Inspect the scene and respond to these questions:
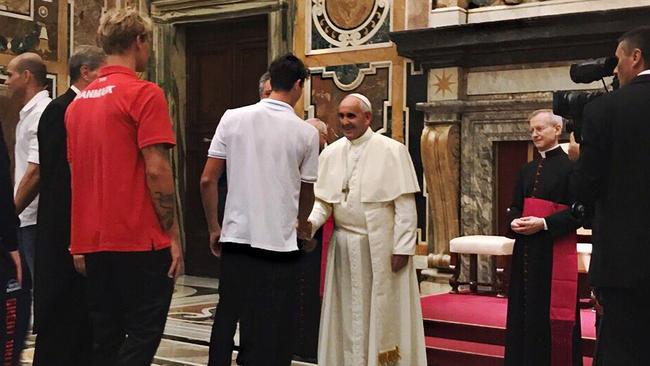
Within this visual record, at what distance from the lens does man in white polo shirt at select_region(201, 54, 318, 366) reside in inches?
126

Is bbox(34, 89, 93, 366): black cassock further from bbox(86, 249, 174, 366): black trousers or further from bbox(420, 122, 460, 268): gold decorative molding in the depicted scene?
bbox(420, 122, 460, 268): gold decorative molding

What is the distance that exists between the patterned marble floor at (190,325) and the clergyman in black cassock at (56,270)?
4.27ft

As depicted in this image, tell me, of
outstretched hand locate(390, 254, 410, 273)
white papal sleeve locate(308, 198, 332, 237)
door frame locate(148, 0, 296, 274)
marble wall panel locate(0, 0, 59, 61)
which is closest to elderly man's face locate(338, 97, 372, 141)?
white papal sleeve locate(308, 198, 332, 237)

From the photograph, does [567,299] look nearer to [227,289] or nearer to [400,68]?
[227,289]

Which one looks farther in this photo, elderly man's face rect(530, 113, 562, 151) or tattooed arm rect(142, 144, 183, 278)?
elderly man's face rect(530, 113, 562, 151)

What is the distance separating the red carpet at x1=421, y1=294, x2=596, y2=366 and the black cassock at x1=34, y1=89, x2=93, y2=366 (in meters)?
2.18

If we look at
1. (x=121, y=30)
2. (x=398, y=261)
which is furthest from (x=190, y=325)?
(x=121, y=30)

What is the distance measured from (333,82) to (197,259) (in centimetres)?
248

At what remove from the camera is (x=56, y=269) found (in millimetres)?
3154

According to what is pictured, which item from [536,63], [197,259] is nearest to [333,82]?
[536,63]

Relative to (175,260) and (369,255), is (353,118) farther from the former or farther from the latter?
(175,260)

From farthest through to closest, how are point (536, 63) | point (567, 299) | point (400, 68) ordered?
1. point (400, 68)
2. point (536, 63)
3. point (567, 299)

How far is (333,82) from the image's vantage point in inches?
288

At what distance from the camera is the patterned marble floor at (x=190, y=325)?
4.59 meters
